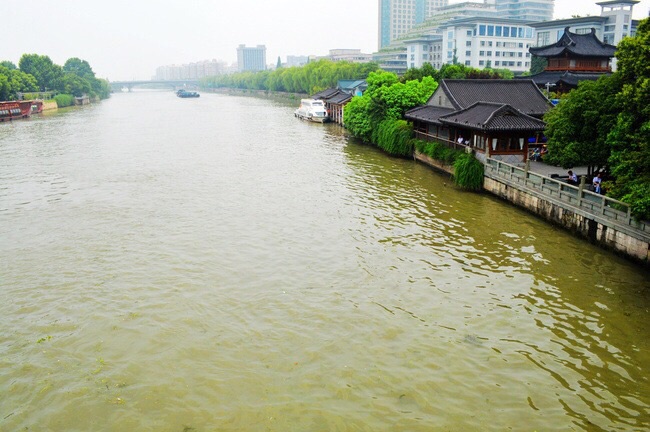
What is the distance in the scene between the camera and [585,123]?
81.3ft

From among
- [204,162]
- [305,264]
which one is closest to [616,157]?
[305,264]

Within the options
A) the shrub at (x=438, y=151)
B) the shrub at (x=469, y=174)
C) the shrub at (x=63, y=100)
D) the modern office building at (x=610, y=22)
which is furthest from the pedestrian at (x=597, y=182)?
the shrub at (x=63, y=100)

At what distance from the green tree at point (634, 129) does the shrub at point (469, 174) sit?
11650mm

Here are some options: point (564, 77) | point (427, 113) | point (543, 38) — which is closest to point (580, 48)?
point (564, 77)

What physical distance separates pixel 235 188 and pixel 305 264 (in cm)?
1541

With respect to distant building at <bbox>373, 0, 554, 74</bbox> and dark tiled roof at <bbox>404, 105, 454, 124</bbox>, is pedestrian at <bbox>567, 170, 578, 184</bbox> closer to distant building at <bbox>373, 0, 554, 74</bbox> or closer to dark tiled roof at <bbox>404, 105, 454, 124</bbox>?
dark tiled roof at <bbox>404, 105, 454, 124</bbox>

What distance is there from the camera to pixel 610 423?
1206 centimetres

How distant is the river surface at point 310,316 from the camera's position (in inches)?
498

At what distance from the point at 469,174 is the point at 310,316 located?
19.6 metres


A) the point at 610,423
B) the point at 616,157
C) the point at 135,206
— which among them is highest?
the point at 616,157

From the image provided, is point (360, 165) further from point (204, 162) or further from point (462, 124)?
point (204, 162)

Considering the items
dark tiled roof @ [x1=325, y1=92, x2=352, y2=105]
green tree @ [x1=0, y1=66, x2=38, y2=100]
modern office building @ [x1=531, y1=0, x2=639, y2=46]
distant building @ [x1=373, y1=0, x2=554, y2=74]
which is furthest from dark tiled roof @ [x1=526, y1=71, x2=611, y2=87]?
green tree @ [x1=0, y1=66, x2=38, y2=100]

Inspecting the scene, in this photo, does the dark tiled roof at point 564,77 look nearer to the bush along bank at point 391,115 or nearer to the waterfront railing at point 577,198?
the bush along bank at point 391,115

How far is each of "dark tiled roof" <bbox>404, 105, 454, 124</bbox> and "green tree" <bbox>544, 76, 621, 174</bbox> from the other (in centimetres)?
1388
